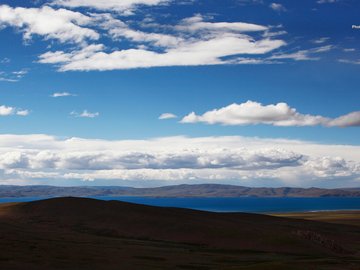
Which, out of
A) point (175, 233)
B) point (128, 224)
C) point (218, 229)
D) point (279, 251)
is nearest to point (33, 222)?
point (128, 224)

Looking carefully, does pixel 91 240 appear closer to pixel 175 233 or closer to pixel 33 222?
pixel 175 233

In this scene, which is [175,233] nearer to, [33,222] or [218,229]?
[218,229]

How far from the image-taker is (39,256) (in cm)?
4459

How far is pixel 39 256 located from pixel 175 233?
3424cm

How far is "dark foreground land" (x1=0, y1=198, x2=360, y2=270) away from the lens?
45.7 m

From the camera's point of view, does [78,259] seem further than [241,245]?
No

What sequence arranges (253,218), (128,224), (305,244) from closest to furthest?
1. (305,244)
2. (128,224)
3. (253,218)

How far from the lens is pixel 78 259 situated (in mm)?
45250

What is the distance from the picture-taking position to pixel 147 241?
6869 centimetres

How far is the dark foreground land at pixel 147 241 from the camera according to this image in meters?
45.7

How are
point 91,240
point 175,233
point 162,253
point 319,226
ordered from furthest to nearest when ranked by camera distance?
point 319,226
point 175,233
point 91,240
point 162,253

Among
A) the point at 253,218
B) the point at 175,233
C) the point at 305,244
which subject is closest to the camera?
the point at 305,244

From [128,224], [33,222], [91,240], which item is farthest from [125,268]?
[33,222]

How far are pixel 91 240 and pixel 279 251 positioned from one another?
81.9 feet
